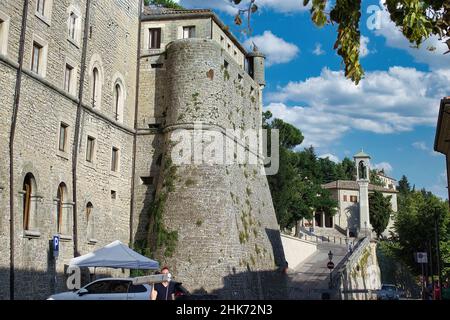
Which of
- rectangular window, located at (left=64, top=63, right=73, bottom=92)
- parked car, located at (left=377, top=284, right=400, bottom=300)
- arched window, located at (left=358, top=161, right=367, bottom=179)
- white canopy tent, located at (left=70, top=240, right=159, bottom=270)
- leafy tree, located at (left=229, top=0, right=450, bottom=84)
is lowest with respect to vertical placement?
parked car, located at (left=377, top=284, right=400, bottom=300)

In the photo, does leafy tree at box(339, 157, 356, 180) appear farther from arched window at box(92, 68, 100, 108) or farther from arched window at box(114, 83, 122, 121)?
arched window at box(92, 68, 100, 108)

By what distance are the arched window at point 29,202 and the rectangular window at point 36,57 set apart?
4.40 m

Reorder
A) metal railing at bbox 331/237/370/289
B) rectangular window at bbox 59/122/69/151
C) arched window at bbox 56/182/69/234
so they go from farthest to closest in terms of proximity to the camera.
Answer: metal railing at bbox 331/237/370/289 < rectangular window at bbox 59/122/69/151 < arched window at bbox 56/182/69/234

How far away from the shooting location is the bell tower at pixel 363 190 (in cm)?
7325

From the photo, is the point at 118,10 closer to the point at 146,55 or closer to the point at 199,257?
the point at 146,55

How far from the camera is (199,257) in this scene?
87.8 ft

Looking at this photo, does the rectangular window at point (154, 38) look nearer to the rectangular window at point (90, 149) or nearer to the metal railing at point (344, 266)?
the rectangular window at point (90, 149)

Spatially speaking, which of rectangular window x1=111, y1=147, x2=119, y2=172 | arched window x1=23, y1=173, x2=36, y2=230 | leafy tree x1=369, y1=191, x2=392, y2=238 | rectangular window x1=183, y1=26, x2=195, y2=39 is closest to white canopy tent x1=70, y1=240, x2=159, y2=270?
arched window x1=23, y1=173, x2=36, y2=230

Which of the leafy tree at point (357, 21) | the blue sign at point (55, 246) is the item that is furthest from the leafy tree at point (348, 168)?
the leafy tree at point (357, 21)

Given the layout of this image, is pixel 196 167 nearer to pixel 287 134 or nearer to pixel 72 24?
pixel 72 24

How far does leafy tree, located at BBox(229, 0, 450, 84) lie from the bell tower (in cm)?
6841

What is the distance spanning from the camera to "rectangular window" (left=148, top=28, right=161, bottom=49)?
3188 cm
